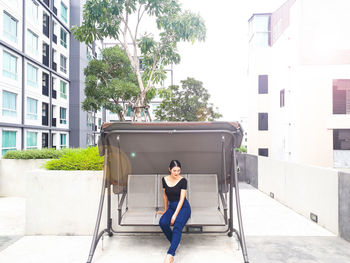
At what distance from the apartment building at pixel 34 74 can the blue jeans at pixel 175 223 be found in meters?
19.4

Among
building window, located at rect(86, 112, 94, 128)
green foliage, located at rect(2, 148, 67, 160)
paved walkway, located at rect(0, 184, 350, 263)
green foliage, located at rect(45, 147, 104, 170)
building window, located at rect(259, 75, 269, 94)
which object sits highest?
building window, located at rect(259, 75, 269, 94)

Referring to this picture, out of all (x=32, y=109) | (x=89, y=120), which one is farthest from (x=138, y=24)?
(x=89, y=120)

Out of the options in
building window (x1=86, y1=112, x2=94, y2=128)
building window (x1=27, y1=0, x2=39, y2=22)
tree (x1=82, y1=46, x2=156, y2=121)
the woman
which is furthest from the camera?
building window (x1=86, y1=112, x2=94, y2=128)

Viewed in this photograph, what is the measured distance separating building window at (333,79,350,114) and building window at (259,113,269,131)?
6.19 m

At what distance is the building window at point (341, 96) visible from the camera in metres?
15.5

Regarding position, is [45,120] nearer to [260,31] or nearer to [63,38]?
[63,38]

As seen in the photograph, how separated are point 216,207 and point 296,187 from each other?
11.7 feet

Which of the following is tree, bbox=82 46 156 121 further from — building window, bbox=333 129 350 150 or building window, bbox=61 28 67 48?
building window, bbox=333 129 350 150

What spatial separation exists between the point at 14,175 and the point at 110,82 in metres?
14.4

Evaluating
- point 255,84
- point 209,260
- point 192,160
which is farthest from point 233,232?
point 255,84

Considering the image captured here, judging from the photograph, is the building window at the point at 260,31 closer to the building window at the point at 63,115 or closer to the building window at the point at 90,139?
the building window at the point at 63,115

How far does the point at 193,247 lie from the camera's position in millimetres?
4770

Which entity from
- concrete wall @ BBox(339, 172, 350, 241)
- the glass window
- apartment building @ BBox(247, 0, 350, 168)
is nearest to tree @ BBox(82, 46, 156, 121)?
the glass window

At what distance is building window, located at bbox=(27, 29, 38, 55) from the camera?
23.9 m
